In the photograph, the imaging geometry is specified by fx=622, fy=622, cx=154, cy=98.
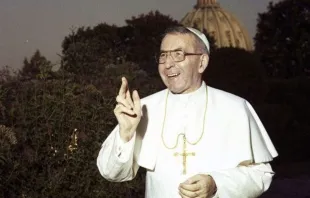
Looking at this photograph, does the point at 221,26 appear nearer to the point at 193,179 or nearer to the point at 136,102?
the point at 136,102

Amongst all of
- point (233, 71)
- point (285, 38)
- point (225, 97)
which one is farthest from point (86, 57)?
point (285, 38)

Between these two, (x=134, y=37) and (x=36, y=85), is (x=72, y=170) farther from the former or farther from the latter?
(x=134, y=37)

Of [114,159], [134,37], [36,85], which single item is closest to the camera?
[114,159]

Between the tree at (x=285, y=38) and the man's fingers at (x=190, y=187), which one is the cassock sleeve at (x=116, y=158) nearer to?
the man's fingers at (x=190, y=187)

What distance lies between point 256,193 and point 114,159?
674mm

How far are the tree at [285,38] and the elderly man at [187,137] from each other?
22.2 metres

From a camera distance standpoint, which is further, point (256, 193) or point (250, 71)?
point (250, 71)

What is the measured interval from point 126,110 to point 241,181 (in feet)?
2.00

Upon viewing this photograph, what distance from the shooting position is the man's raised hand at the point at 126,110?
8.96ft

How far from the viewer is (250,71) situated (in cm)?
1374

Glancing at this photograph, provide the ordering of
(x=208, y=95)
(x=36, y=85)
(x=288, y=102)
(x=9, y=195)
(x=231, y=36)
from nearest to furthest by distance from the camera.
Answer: (x=208, y=95) → (x=9, y=195) → (x=36, y=85) → (x=288, y=102) → (x=231, y=36)

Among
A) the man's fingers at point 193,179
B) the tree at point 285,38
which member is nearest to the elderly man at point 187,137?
the man's fingers at point 193,179

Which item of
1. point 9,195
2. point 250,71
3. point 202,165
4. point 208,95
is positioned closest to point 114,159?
point 202,165

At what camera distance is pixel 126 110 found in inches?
107
